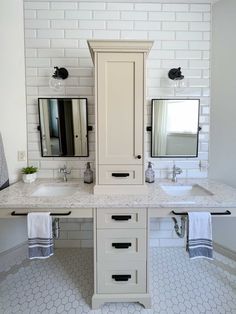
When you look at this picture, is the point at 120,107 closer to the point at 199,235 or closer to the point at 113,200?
the point at 113,200

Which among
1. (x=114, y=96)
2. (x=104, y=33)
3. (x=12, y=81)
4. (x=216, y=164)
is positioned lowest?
(x=216, y=164)

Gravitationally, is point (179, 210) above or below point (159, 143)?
below

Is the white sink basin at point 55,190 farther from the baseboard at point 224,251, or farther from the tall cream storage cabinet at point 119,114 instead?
the baseboard at point 224,251

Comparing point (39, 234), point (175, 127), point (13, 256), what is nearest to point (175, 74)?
point (175, 127)

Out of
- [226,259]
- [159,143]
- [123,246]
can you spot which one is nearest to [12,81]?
[159,143]

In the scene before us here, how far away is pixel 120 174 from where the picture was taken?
153cm

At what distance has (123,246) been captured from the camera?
1411mm

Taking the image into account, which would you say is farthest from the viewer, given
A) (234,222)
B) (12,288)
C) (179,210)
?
(234,222)

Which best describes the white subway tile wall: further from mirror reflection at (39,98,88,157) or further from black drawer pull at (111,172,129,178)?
black drawer pull at (111,172,129,178)

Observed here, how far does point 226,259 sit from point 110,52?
214 cm

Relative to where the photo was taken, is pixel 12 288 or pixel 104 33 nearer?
pixel 12 288

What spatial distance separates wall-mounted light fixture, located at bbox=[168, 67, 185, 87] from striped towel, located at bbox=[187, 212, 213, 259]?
1213 millimetres

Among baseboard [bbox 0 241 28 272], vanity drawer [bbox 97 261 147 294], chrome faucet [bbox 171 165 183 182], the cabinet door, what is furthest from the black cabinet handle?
baseboard [bbox 0 241 28 272]

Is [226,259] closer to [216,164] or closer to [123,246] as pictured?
[216,164]
